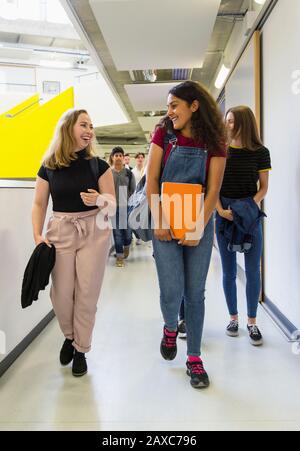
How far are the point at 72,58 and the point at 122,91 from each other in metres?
3.20

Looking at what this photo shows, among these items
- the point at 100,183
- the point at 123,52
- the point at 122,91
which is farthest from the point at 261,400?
the point at 122,91

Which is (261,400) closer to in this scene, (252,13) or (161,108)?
(252,13)

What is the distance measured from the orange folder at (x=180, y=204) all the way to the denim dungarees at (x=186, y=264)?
4cm

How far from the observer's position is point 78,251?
2.06 m

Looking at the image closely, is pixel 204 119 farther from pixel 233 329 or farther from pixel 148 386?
pixel 233 329

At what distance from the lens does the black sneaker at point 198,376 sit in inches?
75.9

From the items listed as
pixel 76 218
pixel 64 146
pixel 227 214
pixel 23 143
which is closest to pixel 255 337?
pixel 227 214

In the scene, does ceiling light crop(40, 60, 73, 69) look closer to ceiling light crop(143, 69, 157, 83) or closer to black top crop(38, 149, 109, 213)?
ceiling light crop(143, 69, 157, 83)

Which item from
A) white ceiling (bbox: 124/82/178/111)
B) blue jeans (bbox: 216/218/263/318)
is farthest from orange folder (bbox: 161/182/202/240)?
white ceiling (bbox: 124/82/178/111)

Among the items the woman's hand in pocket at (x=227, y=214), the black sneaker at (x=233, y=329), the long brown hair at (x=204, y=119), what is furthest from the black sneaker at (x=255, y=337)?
the long brown hair at (x=204, y=119)

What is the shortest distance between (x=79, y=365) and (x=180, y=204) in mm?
1042

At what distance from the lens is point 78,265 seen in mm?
2047

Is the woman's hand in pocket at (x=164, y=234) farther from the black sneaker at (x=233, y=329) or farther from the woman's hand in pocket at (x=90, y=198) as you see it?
the black sneaker at (x=233, y=329)
